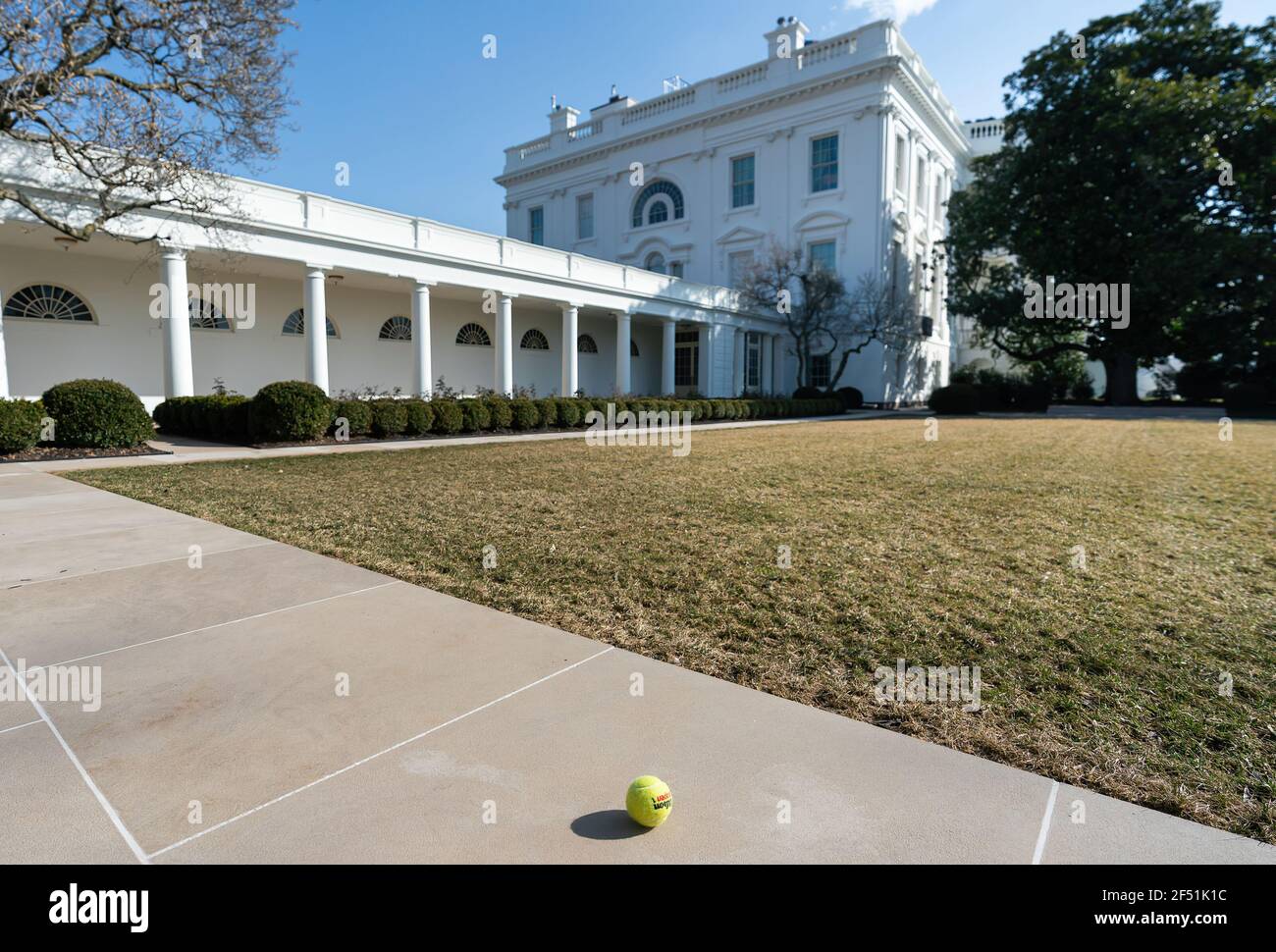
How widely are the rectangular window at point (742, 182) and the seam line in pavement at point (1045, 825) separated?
38.8 meters

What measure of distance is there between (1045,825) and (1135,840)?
0.23m

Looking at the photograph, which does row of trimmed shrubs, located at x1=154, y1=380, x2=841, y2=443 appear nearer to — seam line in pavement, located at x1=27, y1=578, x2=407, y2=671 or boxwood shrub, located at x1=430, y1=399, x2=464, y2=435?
boxwood shrub, located at x1=430, y1=399, x2=464, y2=435

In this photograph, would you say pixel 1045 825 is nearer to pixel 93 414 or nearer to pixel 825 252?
pixel 93 414

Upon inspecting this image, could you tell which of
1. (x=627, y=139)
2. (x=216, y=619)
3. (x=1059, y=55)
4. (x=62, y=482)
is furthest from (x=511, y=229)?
(x=216, y=619)

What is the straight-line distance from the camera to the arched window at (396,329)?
23.7 meters

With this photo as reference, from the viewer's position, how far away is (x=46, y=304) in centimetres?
1697

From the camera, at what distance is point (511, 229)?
48156mm

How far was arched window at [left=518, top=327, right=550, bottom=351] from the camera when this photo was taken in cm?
2911

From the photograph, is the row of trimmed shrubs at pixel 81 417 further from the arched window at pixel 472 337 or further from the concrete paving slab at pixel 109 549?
the arched window at pixel 472 337

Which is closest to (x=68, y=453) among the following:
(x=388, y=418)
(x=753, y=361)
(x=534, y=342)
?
(x=388, y=418)

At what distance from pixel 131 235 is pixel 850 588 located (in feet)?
58.2

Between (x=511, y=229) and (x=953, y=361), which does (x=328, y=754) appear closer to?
(x=511, y=229)

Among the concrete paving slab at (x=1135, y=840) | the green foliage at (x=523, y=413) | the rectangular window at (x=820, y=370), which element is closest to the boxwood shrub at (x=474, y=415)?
the green foliage at (x=523, y=413)

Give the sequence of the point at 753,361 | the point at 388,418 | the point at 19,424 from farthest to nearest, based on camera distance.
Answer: the point at 753,361 → the point at 388,418 → the point at 19,424
